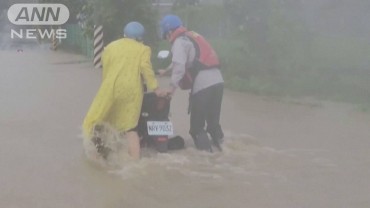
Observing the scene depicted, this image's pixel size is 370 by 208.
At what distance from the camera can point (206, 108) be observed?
28.0ft

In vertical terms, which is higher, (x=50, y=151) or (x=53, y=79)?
(x=50, y=151)

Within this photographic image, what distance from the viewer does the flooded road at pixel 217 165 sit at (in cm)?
698

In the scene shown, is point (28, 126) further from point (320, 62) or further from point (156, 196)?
point (320, 62)

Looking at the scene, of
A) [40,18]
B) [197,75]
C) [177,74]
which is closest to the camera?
[177,74]

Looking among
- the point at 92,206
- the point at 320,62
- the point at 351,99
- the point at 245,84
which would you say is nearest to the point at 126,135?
the point at 92,206

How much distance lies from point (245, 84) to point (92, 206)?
870cm

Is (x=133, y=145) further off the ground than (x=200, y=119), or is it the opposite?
(x=200, y=119)

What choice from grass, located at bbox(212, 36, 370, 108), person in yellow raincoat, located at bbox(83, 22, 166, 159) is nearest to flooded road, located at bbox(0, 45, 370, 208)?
person in yellow raincoat, located at bbox(83, 22, 166, 159)

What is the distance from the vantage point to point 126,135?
26.9ft

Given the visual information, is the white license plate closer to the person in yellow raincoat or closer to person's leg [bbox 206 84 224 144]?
the person in yellow raincoat

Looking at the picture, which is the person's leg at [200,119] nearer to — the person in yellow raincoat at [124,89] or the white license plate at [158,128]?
the white license plate at [158,128]

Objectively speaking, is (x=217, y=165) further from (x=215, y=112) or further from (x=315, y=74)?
(x=315, y=74)

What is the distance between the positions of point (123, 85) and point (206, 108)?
98 cm

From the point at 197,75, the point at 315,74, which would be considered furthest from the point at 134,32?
the point at 315,74
